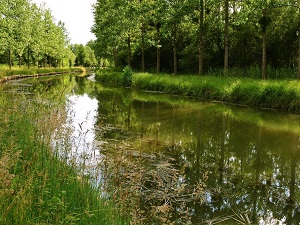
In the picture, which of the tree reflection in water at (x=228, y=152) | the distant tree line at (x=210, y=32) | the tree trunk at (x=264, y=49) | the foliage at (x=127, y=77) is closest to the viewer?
the tree reflection in water at (x=228, y=152)

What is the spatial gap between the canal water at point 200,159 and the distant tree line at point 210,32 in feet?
29.5

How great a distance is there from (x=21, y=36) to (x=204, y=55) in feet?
84.3

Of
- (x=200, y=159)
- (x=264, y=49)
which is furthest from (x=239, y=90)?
(x=200, y=159)

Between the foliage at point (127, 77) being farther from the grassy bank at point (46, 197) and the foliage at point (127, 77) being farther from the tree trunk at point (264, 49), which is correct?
the grassy bank at point (46, 197)

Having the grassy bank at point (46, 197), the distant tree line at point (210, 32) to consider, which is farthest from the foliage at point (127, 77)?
the grassy bank at point (46, 197)

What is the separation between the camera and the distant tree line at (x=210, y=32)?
2169 cm

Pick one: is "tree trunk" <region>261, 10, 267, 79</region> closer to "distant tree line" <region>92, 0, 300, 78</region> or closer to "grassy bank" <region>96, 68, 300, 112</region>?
"distant tree line" <region>92, 0, 300, 78</region>

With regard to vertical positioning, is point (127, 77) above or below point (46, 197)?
above

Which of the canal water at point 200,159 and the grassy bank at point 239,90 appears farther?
the grassy bank at point 239,90

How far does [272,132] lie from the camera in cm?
1083

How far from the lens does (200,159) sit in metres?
7.79

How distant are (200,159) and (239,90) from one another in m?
10.3

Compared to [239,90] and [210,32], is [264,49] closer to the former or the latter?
[239,90]

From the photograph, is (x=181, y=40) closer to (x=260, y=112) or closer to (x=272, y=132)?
(x=260, y=112)
